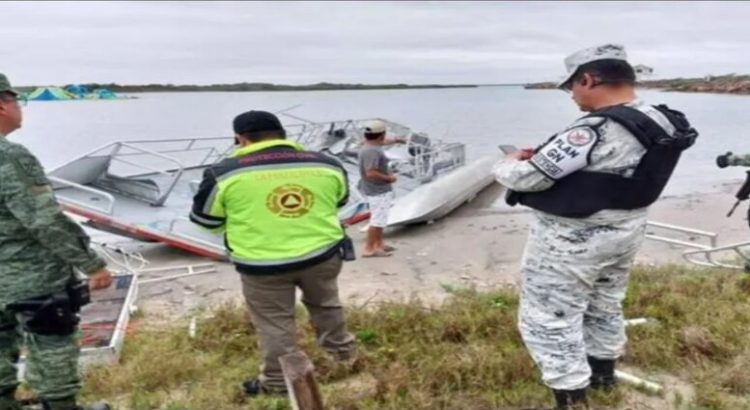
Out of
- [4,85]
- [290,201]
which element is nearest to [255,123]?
[290,201]

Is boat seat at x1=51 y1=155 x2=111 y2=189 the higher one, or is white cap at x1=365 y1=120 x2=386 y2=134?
white cap at x1=365 y1=120 x2=386 y2=134

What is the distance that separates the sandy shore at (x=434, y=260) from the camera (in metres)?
6.36

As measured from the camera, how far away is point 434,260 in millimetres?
7832

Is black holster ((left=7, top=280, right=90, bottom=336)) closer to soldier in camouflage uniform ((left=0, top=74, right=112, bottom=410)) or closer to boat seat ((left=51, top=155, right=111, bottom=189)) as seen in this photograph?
soldier in camouflage uniform ((left=0, top=74, right=112, bottom=410))

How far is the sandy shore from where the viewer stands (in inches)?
250

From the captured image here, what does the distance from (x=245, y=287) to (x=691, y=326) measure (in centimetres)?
241

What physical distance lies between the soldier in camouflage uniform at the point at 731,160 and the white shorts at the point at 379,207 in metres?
3.74

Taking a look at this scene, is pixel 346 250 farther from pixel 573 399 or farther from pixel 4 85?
pixel 4 85

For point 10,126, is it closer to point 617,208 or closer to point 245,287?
point 245,287

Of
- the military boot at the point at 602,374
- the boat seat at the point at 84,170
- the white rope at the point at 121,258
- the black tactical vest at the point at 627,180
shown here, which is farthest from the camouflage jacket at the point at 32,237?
the boat seat at the point at 84,170

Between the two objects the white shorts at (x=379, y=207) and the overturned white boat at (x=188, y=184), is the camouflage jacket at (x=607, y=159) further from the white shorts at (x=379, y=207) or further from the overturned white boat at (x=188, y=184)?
the overturned white boat at (x=188, y=184)

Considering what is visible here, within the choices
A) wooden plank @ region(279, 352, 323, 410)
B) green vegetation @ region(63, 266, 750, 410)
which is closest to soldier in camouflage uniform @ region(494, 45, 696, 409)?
green vegetation @ region(63, 266, 750, 410)

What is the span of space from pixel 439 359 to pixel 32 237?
1.99 m

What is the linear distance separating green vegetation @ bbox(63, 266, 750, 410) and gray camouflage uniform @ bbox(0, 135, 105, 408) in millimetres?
461
